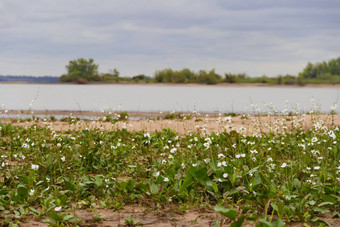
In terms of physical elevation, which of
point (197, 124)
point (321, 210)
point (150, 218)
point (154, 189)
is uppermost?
point (197, 124)

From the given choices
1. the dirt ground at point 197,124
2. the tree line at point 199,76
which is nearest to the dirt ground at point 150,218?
the dirt ground at point 197,124

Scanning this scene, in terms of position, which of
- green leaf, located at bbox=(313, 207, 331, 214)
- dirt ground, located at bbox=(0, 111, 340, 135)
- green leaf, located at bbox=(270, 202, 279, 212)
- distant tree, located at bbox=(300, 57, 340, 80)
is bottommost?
green leaf, located at bbox=(313, 207, 331, 214)

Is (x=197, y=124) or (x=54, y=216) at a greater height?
(x=197, y=124)

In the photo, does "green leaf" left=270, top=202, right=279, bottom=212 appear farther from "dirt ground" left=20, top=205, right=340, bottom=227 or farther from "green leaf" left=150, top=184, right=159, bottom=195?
"green leaf" left=150, top=184, right=159, bottom=195

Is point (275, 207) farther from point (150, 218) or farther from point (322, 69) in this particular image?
point (322, 69)

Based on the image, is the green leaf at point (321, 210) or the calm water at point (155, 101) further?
the calm water at point (155, 101)

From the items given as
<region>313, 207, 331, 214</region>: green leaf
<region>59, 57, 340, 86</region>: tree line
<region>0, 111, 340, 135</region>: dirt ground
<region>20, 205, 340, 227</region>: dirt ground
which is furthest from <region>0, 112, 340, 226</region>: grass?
<region>59, 57, 340, 86</region>: tree line

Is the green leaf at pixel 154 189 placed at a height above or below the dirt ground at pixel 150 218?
above

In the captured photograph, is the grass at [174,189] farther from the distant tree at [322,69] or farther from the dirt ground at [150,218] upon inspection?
the distant tree at [322,69]

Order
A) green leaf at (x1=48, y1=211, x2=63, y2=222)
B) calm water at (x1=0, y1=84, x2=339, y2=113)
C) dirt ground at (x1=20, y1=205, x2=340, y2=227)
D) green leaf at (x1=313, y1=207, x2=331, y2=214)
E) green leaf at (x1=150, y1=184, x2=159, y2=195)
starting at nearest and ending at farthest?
green leaf at (x1=48, y1=211, x2=63, y2=222) → dirt ground at (x1=20, y1=205, x2=340, y2=227) → green leaf at (x1=313, y1=207, x2=331, y2=214) → green leaf at (x1=150, y1=184, x2=159, y2=195) → calm water at (x1=0, y1=84, x2=339, y2=113)

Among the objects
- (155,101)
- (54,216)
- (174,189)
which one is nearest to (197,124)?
(174,189)

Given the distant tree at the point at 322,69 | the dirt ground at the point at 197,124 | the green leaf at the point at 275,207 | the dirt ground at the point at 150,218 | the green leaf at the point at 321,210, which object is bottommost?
the dirt ground at the point at 150,218

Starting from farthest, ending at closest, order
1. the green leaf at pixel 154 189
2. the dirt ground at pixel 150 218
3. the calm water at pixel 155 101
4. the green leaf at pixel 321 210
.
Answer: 1. the calm water at pixel 155 101
2. the green leaf at pixel 154 189
3. the green leaf at pixel 321 210
4. the dirt ground at pixel 150 218

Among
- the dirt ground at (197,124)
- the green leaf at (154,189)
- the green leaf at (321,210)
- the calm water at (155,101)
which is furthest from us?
the calm water at (155,101)
